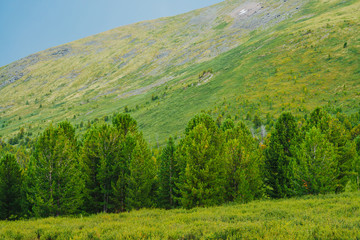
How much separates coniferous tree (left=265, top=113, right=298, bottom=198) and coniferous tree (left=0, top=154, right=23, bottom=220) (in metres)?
36.8

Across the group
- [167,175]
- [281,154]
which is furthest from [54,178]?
[281,154]

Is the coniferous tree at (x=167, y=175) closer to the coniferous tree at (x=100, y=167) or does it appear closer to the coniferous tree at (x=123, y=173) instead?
the coniferous tree at (x=123, y=173)

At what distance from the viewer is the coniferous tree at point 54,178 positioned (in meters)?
28.0

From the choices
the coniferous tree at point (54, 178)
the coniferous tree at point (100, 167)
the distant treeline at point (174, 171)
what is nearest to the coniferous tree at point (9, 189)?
the distant treeline at point (174, 171)

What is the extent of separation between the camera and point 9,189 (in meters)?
32.3

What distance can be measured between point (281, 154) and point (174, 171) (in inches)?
632

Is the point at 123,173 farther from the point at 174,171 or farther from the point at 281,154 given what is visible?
the point at 281,154

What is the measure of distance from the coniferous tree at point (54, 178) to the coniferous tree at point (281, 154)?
27.0 meters

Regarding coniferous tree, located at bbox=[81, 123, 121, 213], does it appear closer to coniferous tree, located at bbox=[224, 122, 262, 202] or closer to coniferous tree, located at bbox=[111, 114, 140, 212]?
coniferous tree, located at bbox=[111, 114, 140, 212]

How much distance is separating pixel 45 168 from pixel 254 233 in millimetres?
26826

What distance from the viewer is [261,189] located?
33.3 m

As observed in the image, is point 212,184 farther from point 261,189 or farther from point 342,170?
point 342,170

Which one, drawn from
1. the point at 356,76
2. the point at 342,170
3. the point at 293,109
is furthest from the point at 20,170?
the point at 356,76

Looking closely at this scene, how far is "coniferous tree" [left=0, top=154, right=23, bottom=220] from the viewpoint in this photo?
104 ft
